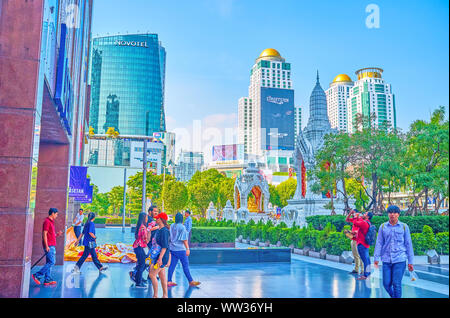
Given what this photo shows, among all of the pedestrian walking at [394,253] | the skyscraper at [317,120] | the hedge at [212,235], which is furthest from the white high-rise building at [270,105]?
the pedestrian walking at [394,253]

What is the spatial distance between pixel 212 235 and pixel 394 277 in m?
12.5

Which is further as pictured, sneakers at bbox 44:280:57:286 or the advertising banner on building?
the advertising banner on building

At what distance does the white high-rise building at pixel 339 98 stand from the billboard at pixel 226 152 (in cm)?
4129

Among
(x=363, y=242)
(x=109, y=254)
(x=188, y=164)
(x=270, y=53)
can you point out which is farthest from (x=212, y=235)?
(x=270, y=53)

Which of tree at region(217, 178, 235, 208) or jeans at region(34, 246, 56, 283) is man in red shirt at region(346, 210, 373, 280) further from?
tree at region(217, 178, 235, 208)

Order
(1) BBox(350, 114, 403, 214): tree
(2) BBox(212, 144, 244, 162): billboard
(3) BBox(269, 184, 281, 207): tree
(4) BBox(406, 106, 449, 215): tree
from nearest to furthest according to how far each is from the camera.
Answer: (4) BBox(406, 106, 449, 215): tree → (1) BBox(350, 114, 403, 214): tree → (3) BBox(269, 184, 281, 207): tree → (2) BBox(212, 144, 244, 162): billboard

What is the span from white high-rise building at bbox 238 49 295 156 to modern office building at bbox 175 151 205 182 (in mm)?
27061

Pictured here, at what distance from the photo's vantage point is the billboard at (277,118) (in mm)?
166625

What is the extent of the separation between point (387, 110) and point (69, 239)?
123m

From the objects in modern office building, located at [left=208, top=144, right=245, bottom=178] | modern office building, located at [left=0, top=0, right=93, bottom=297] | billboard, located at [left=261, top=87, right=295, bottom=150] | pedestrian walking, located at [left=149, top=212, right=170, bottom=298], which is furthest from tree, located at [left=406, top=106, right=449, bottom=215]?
billboard, located at [left=261, top=87, right=295, bottom=150]

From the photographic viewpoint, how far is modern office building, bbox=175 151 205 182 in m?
160

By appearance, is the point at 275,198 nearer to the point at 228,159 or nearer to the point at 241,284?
the point at 228,159

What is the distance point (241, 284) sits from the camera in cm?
983

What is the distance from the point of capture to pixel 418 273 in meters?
12.3
